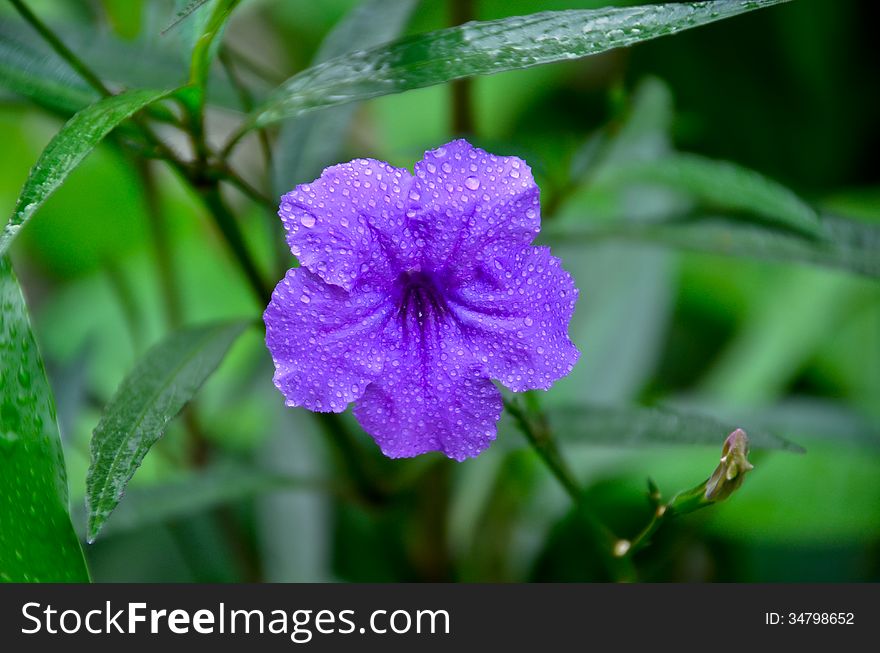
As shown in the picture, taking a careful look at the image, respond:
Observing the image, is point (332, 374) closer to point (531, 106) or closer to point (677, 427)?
point (677, 427)

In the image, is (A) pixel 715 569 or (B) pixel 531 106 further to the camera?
(B) pixel 531 106

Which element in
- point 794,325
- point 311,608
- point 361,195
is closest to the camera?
point 361,195

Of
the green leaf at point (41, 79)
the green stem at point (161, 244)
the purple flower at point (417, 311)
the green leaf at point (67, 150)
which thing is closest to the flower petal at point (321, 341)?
the purple flower at point (417, 311)

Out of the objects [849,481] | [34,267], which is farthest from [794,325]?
A: [34,267]

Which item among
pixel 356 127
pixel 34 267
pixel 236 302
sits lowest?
pixel 236 302

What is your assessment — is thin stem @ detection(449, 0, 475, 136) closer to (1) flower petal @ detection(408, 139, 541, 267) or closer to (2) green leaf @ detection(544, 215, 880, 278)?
(2) green leaf @ detection(544, 215, 880, 278)

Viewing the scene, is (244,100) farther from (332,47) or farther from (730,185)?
(730,185)

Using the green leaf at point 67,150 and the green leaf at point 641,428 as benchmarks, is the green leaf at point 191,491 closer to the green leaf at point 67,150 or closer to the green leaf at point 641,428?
the green leaf at point 641,428

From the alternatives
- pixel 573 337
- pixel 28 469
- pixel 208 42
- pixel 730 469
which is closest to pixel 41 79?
pixel 208 42
